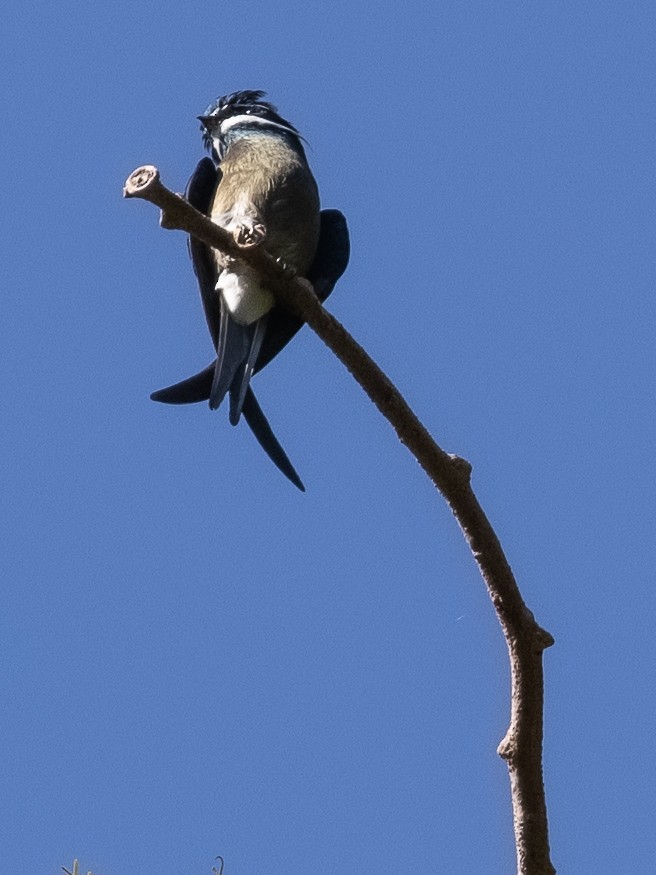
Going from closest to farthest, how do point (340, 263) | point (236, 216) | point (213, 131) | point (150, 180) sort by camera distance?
point (150, 180) → point (236, 216) → point (340, 263) → point (213, 131)

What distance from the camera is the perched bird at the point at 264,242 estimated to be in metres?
3.91

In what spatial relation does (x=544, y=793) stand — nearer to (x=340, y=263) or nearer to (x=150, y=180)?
(x=150, y=180)

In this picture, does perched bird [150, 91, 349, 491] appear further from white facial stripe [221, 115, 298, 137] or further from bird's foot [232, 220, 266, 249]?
bird's foot [232, 220, 266, 249]

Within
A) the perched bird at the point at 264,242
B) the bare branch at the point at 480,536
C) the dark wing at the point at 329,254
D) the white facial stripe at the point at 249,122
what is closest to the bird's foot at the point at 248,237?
the bare branch at the point at 480,536

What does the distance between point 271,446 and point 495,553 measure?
148 cm

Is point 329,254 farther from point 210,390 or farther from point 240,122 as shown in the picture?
point 210,390

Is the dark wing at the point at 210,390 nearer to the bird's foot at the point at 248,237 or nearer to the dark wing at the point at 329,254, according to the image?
the dark wing at the point at 329,254

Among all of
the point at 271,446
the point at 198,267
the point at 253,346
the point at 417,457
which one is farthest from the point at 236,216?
the point at 417,457

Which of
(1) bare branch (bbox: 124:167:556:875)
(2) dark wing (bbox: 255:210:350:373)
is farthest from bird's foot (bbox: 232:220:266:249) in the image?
(2) dark wing (bbox: 255:210:350:373)

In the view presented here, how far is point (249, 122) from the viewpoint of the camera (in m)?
5.10

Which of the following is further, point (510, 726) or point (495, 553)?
point (495, 553)

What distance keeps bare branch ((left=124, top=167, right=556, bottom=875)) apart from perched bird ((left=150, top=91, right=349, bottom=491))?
2.26 feet

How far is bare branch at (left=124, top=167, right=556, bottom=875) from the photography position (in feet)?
7.31

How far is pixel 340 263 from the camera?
15.6 ft
